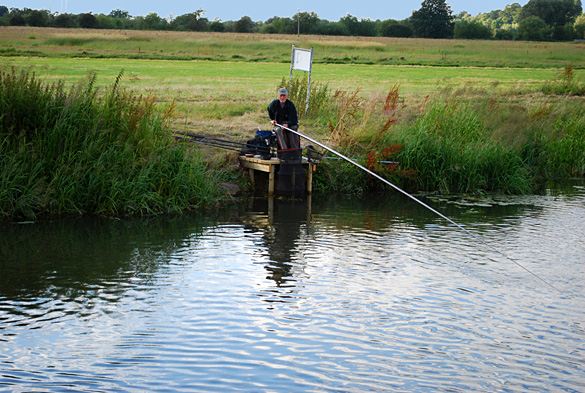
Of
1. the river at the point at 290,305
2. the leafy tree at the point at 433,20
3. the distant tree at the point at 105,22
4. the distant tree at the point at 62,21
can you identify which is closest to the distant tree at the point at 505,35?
the leafy tree at the point at 433,20

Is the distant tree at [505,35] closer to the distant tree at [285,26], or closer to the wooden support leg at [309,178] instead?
the distant tree at [285,26]

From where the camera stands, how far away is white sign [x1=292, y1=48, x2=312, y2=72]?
19.9 metres

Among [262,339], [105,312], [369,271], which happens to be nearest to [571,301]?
[369,271]

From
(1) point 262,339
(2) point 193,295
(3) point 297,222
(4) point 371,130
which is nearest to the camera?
(1) point 262,339

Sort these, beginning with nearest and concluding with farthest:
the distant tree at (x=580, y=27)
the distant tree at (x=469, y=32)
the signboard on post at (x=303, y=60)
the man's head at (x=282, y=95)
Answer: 1. the man's head at (x=282, y=95)
2. the signboard on post at (x=303, y=60)
3. the distant tree at (x=580, y=27)
4. the distant tree at (x=469, y=32)

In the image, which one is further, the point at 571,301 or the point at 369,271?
the point at 369,271

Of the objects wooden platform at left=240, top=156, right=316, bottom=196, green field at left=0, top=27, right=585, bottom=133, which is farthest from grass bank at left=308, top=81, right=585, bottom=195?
green field at left=0, top=27, right=585, bottom=133

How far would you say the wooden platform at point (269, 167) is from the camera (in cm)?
1538

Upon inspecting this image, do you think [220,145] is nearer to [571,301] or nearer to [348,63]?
[571,301]

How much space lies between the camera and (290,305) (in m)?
8.58

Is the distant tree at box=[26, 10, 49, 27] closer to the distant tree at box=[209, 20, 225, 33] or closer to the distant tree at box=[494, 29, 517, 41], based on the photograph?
the distant tree at box=[209, 20, 225, 33]

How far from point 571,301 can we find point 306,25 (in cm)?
11364

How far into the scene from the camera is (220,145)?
53.7 feet

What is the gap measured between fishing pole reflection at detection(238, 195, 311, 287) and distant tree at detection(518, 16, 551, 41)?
4025 inches
